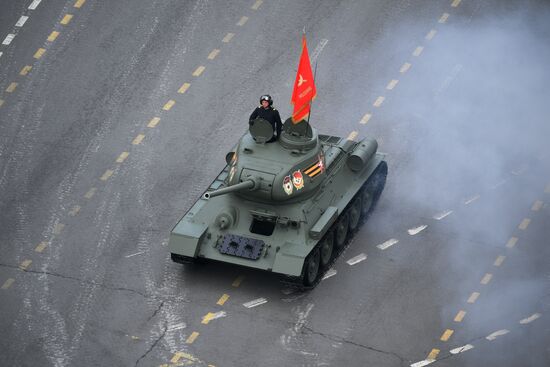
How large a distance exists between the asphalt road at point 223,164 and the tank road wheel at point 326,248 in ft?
1.17

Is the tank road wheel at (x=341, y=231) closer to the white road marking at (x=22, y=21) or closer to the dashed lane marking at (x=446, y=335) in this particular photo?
the dashed lane marking at (x=446, y=335)

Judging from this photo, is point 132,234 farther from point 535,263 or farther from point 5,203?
point 535,263

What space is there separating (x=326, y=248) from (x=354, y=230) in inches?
78.2

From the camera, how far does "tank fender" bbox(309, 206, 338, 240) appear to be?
3562 centimetres

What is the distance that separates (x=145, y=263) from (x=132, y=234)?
4.62 feet

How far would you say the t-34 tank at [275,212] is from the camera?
3541cm

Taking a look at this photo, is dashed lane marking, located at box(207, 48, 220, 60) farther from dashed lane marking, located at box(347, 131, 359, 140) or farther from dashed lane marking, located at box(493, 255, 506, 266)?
dashed lane marking, located at box(493, 255, 506, 266)

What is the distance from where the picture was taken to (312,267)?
35.9 metres

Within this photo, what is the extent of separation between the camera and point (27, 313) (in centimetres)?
3441

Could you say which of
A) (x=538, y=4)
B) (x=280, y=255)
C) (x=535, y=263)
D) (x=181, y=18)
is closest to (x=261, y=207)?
(x=280, y=255)

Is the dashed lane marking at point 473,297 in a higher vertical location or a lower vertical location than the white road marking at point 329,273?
lower

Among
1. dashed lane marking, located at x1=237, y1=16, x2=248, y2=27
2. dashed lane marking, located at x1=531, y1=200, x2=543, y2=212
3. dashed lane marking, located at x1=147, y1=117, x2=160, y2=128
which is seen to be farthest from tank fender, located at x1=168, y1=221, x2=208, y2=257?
dashed lane marking, located at x1=237, y1=16, x2=248, y2=27

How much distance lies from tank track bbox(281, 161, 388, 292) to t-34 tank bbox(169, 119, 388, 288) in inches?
2.3

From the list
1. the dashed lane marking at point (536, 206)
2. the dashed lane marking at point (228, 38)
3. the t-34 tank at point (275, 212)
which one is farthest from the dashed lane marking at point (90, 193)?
the dashed lane marking at point (536, 206)
